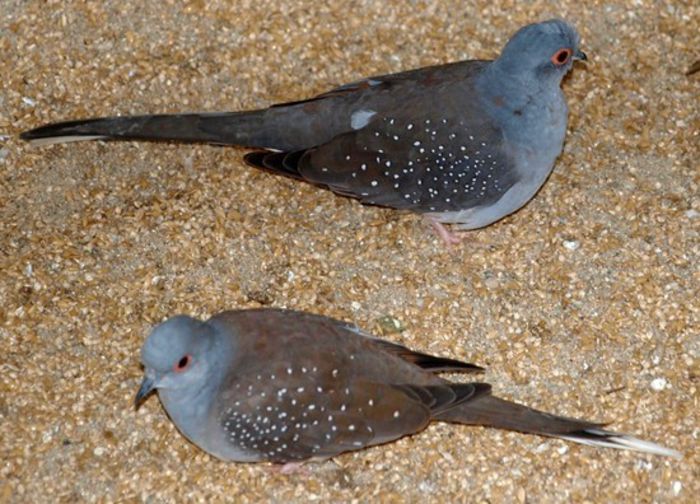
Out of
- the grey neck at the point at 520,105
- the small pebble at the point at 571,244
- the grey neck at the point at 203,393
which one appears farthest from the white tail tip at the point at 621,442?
the grey neck at the point at 203,393

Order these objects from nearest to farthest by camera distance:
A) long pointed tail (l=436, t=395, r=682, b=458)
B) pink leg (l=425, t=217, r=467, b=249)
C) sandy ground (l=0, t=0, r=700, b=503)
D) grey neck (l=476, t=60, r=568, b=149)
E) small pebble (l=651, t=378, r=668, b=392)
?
1. long pointed tail (l=436, t=395, r=682, b=458)
2. sandy ground (l=0, t=0, r=700, b=503)
3. small pebble (l=651, t=378, r=668, b=392)
4. grey neck (l=476, t=60, r=568, b=149)
5. pink leg (l=425, t=217, r=467, b=249)

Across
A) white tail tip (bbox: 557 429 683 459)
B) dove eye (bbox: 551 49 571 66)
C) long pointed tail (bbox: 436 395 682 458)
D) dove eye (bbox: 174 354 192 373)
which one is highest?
dove eye (bbox: 551 49 571 66)

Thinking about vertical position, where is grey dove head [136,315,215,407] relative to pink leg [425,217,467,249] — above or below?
above

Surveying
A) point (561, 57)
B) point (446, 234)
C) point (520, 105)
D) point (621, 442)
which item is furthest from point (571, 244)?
point (621, 442)

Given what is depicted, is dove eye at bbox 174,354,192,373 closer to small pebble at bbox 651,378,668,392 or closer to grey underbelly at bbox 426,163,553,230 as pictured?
grey underbelly at bbox 426,163,553,230

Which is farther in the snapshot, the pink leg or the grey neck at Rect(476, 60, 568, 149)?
the pink leg

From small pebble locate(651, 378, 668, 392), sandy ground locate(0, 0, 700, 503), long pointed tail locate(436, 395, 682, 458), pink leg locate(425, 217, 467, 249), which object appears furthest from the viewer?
pink leg locate(425, 217, 467, 249)

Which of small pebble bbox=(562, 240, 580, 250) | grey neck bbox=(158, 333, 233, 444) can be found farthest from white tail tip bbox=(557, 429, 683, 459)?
grey neck bbox=(158, 333, 233, 444)

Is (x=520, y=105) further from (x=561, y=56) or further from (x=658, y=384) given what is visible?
(x=658, y=384)
